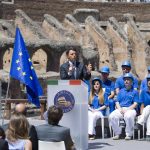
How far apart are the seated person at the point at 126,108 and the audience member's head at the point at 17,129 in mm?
4957

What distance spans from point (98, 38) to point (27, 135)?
101ft

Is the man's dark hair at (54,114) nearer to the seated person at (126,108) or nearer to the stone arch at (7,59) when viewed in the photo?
the seated person at (126,108)

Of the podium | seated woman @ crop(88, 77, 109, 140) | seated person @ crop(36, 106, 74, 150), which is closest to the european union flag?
the podium

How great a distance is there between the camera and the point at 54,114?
23.7 feet

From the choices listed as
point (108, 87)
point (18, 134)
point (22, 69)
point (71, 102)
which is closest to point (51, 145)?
point (18, 134)

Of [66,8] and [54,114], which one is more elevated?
[66,8]

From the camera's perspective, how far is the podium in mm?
9562

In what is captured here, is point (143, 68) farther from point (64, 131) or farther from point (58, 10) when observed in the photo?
point (64, 131)

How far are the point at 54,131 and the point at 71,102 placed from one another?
2303 millimetres

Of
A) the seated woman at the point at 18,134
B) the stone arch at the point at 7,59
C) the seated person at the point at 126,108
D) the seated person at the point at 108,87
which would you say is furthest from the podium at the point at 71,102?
the stone arch at the point at 7,59

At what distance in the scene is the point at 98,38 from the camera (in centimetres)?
3741

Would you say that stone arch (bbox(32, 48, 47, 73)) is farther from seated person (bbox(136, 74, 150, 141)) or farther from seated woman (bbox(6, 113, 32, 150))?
seated woman (bbox(6, 113, 32, 150))

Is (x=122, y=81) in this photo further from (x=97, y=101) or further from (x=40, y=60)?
(x=40, y=60)

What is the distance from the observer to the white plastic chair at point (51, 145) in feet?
23.7
